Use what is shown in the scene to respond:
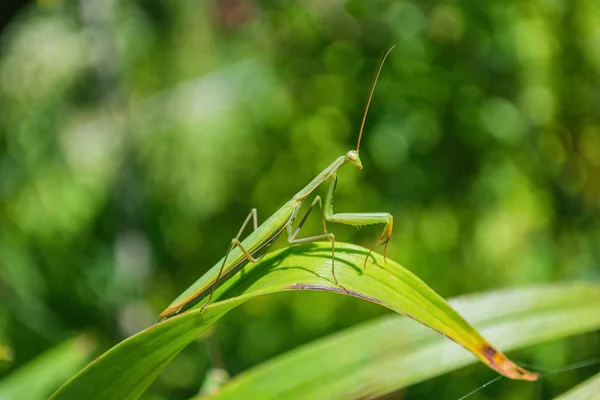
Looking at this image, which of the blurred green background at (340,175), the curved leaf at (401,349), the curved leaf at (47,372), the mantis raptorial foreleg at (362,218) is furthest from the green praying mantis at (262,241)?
the blurred green background at (340,175)

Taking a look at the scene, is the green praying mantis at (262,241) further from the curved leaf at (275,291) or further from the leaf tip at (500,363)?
the leaf tip at (500,363)

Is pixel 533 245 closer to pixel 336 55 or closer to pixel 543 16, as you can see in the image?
pixel 543 16

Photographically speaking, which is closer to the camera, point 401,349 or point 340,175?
point 401,349

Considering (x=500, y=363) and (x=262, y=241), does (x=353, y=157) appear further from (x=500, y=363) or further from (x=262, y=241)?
(x=500, y=363)

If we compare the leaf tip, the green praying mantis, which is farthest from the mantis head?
the leaf tip

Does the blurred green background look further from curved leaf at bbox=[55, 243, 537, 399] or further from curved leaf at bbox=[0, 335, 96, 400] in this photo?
curved leaf at bbox=[55, 243, 537, 399]

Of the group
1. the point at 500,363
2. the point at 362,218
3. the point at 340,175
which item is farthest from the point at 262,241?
the point at 340,175

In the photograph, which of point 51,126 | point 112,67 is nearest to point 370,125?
point 112,67
